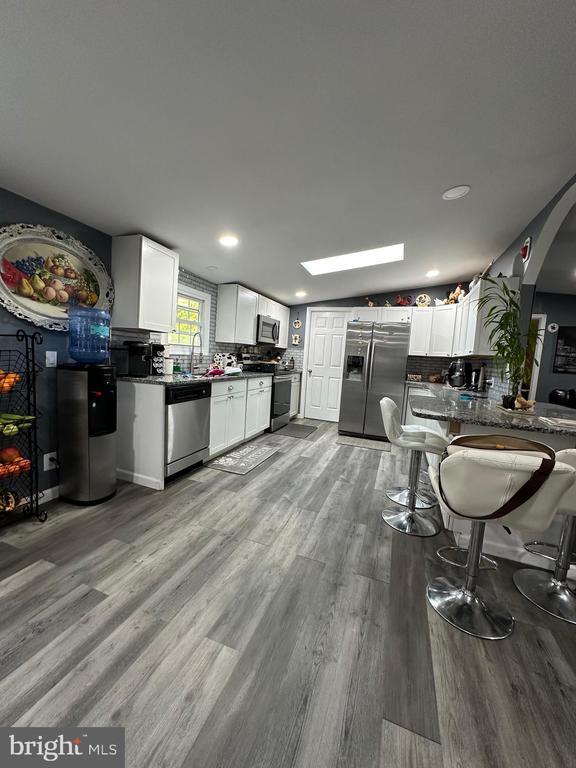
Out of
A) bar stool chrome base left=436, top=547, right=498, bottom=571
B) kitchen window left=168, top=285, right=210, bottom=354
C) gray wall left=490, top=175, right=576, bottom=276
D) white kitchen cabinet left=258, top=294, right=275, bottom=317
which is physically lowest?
bar stool chrome base left=436, top=547, right=498, bottom=571

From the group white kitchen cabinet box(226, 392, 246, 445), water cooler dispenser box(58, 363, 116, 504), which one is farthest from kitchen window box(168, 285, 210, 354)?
water cooler dispenser box(58, 363, 116, 504)

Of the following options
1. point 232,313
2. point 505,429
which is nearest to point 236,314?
point 232,313

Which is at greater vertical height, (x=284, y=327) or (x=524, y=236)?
(x=524, y=236)

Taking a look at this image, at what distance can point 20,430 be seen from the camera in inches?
82.9

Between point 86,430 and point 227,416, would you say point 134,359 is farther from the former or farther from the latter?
point 227,416

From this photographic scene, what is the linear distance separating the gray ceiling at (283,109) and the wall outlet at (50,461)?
75.0 inches

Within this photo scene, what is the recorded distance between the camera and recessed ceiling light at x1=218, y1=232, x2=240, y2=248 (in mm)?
2816

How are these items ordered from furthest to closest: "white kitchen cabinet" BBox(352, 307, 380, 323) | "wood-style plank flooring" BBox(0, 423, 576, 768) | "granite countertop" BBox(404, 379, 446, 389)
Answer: "white kitchen cabinet" BBox(352, 307, 380, 323), "granite countertop" BBox(404, 379, 446, 389), "wood-style plank flooring" BBox(0, 423, 576, 768)

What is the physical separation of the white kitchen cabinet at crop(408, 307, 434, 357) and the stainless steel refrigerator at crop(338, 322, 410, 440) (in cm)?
41

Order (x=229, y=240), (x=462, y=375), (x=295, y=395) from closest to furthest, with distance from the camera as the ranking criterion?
(x=229, y=240) < (x=462, y=375) < (x=295, y=395)

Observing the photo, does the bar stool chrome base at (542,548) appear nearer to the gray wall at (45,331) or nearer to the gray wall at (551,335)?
the gray wall at (551,335)

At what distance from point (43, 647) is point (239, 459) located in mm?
2290

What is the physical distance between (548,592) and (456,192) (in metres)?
2.66

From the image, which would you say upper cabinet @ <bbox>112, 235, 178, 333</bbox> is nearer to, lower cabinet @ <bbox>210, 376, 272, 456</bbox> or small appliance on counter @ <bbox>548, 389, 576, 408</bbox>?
lower cabinet @ <bbox>210, 376, 272, 456</bbox>
